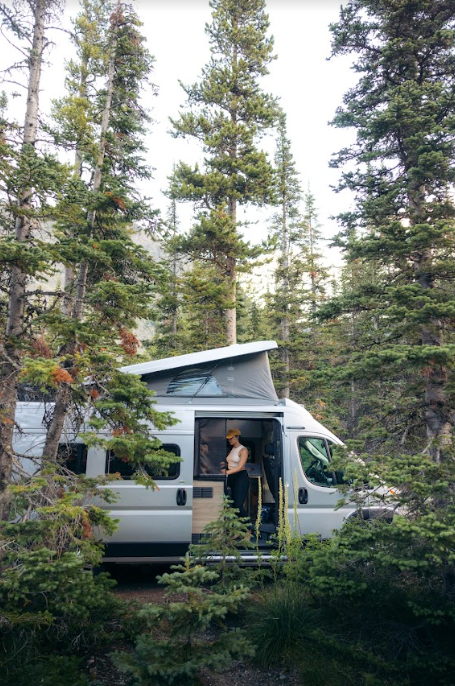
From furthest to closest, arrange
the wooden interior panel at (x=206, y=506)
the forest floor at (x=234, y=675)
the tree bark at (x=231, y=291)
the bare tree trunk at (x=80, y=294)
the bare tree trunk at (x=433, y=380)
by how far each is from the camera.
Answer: the tree bark at (x=231, y=291) → the wooden interior panel at (x=206, y=506) → the bare tree trunk at (x=433, y=380) → the bare tree trunk at (x=80, y=294) → the forest floor at (x=234, y=675)

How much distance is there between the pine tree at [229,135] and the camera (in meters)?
15.9

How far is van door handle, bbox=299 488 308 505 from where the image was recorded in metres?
7.01

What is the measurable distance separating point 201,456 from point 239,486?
107 centimetres

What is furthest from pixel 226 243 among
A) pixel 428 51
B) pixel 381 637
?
pixel 381 637

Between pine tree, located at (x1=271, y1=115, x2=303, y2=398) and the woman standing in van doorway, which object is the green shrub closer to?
the woman standing in van doorway

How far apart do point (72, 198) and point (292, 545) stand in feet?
17.4

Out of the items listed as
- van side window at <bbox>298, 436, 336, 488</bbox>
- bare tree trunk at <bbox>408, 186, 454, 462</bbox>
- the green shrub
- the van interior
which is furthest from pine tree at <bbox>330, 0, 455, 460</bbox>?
the green shrub

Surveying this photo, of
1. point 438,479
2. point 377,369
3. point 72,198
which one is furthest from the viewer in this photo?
point 377,369

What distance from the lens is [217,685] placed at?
3965mm

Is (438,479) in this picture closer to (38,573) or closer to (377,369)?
(377,369)

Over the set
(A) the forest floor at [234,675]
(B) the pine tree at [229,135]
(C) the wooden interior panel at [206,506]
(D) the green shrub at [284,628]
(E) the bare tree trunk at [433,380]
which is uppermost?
(B) the pine tree at [229,135]

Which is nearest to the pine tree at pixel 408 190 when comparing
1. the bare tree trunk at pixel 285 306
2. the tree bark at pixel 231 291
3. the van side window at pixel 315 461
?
the van side window at pixel 315 461

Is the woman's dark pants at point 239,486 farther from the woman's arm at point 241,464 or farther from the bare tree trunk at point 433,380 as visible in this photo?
the bare tree trunk at point 433,380

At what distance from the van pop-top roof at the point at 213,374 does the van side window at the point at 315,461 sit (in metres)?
0.95
